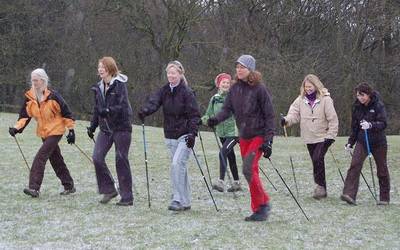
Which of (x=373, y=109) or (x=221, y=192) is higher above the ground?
(x=373, y=109)

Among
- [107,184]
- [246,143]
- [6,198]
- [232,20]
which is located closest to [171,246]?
[246,143]

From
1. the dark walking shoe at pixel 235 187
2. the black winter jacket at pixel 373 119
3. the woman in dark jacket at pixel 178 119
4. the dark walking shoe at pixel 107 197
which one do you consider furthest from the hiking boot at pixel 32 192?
the black winter jacket at pixel 373 119

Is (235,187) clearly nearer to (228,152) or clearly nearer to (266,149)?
(228,152)

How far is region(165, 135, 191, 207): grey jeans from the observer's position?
27.8 ft

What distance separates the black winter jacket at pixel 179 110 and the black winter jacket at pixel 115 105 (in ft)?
1.26

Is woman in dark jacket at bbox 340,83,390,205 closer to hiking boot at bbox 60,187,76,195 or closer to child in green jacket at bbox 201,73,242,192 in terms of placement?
child in green jacket at bbox 201,73,242,192

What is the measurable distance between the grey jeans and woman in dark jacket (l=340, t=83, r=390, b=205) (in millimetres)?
2324

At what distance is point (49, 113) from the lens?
9695mm

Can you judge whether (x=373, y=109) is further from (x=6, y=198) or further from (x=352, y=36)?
(x=352, y=36)

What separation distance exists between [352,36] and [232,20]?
19.6 ft

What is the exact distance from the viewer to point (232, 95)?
8070mm

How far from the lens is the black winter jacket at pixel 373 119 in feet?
31.0

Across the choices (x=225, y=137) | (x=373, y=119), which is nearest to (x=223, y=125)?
(x=225, y=137)

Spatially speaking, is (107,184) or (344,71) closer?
(107,184)
